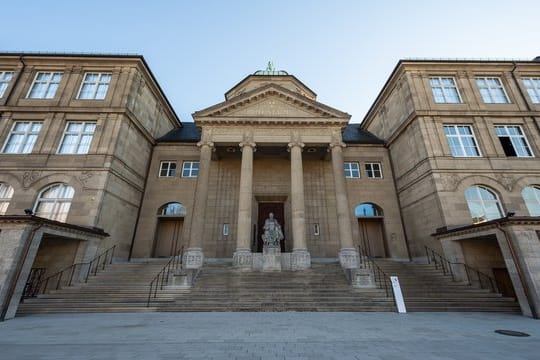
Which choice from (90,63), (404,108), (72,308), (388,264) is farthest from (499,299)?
(90,63)

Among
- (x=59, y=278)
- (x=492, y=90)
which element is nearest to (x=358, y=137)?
(x=492, y=90)

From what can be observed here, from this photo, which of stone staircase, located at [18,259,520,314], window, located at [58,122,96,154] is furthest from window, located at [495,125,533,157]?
window, located at [58,122,96,154]

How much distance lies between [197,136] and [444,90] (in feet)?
61.6

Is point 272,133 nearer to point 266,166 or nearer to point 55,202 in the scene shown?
point 266,166

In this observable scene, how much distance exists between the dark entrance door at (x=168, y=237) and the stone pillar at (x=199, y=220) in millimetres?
4316

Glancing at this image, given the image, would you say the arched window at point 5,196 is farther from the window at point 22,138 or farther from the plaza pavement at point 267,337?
the plaza pavement at point 267,337

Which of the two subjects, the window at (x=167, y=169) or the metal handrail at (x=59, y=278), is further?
the window at (x=167, y=169)

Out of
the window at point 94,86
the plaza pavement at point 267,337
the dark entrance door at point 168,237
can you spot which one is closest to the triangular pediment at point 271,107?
the window at point 94,86

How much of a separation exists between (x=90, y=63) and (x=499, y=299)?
2662cm

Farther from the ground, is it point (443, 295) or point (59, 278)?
point (59, 278)

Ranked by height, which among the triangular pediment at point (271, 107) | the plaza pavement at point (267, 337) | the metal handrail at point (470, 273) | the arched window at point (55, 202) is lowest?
the plaza pavement at point (267, 337)

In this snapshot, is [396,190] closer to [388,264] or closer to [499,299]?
[388,264]

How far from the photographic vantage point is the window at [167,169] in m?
17.6

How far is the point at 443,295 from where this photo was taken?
387 inches
